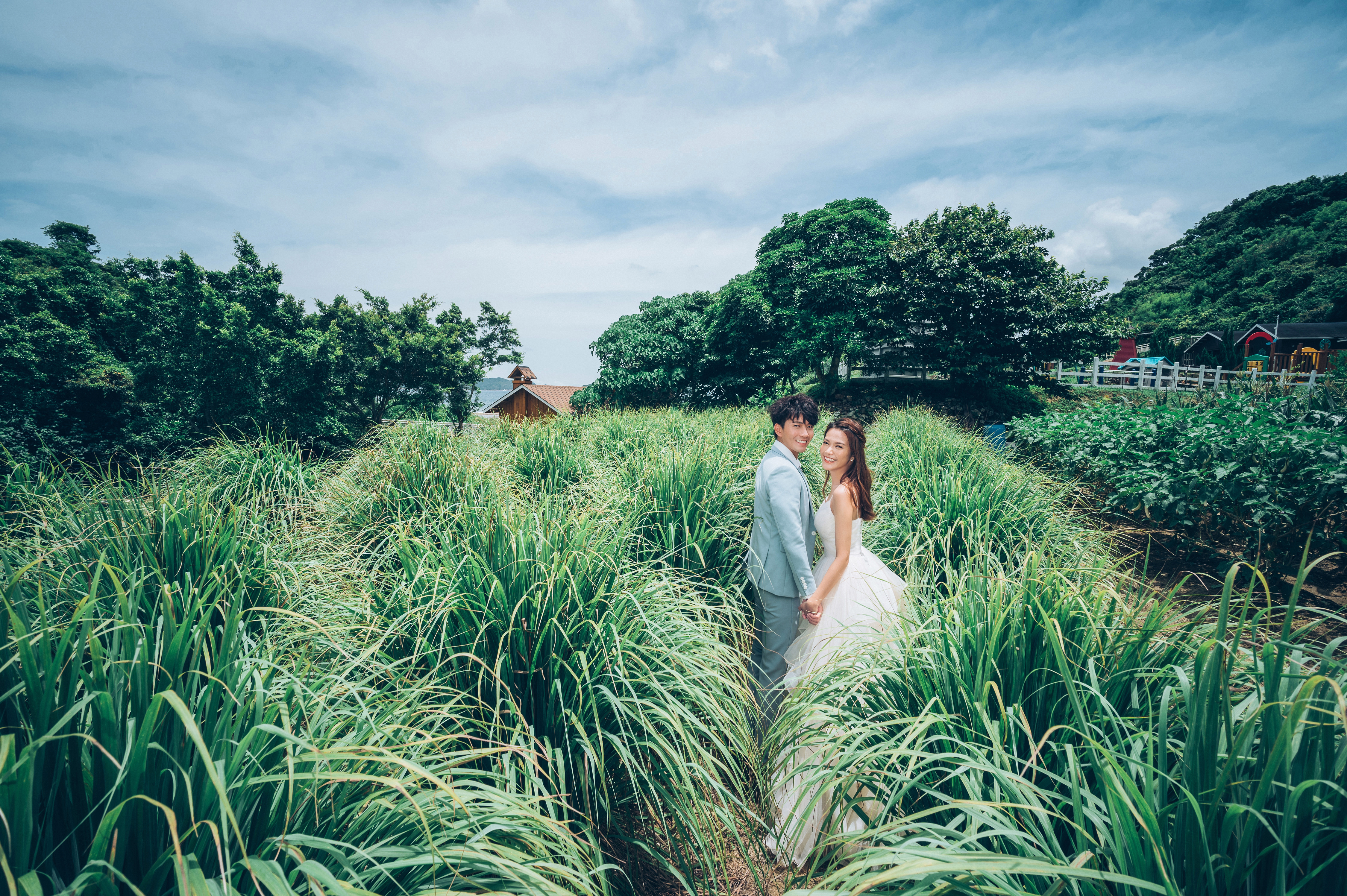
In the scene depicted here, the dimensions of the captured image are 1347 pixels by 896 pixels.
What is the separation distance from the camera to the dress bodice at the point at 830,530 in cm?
308

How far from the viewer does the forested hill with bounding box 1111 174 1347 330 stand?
136ft

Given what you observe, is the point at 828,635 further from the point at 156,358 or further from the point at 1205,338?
the point at 1205,338

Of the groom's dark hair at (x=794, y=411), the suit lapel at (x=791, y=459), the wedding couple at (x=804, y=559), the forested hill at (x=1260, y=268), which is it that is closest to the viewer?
the wedding couple at (x=804, y=559)

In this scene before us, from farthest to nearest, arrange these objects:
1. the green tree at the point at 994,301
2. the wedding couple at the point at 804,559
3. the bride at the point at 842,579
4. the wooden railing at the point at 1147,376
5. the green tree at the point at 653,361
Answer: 1. the green tree at the point at 653,361
2. the wooden railing at the point at 1147,376
3. the green tree at the point at 994,301
4. the wedding couple at the point at 804,559
5. the bride at the point at 842,579

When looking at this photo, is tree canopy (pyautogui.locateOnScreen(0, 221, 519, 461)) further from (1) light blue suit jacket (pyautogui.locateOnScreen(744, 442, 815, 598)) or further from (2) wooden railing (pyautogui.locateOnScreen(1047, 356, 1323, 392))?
(2) wooden railing (pyautogui.locateOnScreen(1047, 356, 1323, 392))

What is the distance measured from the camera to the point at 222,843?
107 centimetres

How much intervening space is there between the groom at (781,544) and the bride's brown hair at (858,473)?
0.22 meters

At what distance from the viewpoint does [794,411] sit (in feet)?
10.3

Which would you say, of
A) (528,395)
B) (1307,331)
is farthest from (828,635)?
(1307,331)

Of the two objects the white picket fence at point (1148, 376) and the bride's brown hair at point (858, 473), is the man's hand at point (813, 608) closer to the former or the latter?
the bride's brown hair at point (858, 473)

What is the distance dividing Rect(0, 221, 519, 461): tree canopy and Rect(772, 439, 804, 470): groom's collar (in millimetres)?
10310

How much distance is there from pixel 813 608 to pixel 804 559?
0.32 m

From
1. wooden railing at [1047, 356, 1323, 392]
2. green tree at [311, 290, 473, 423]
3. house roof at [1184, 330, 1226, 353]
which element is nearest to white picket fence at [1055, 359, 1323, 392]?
wooden railing at [1047, 356, 1323, 392]

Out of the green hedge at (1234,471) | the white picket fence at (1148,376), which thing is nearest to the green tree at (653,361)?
the white picket fence at (1148,376)
